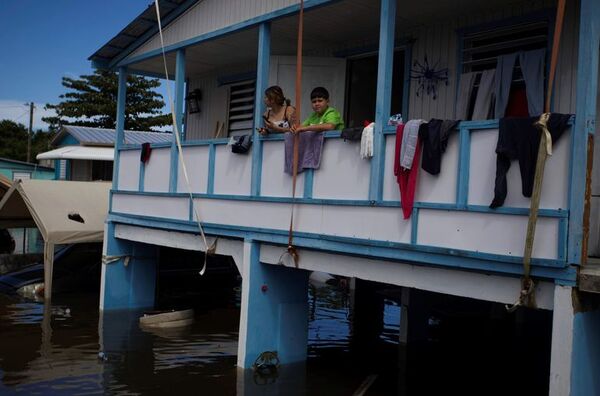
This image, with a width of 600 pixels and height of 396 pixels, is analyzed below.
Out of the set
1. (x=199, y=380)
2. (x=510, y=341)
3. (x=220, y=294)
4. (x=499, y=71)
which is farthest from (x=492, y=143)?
(x=220, y=294)

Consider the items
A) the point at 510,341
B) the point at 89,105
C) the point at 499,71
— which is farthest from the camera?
the point at 89,105

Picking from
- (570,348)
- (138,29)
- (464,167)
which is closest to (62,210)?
(138,29)

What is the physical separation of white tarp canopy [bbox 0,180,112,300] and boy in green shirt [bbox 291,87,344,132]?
7.40 metres

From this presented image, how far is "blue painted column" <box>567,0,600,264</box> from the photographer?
4742 millimetres

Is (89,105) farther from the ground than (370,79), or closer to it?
farther from the ground

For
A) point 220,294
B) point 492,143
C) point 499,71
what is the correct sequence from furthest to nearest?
point 220,294 < point 499,71 < point 492,143

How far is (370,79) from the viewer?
9.56m

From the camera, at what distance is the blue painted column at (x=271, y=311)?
25.8ft

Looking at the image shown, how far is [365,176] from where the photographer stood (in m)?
6.61

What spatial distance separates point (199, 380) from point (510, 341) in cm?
557

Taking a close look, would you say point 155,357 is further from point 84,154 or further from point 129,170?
point 84,154

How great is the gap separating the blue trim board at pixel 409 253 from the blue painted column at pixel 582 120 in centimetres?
24

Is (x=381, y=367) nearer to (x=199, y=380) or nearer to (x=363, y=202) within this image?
(x=199, y=380)

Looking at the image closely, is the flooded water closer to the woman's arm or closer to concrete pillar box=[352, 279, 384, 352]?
concrete pillar box=[352, 279, 384, 352]
